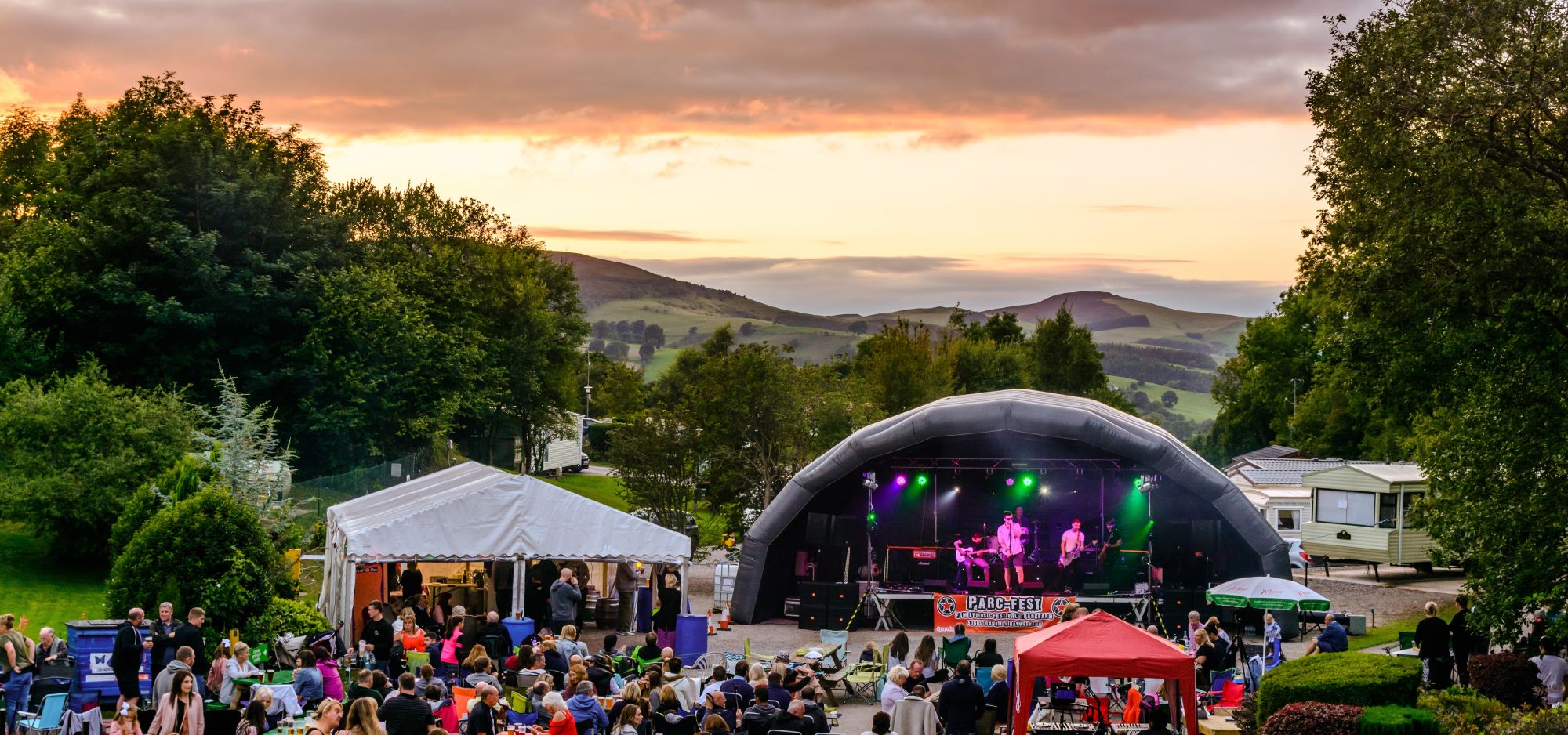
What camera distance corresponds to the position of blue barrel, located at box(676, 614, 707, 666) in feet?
59.1

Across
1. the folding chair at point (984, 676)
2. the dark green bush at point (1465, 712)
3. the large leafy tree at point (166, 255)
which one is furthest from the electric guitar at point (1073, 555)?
the large leafy tree at point (166, 255)

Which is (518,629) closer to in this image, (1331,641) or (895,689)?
(895,689)

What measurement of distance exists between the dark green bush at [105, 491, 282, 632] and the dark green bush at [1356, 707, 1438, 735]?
12629 millimetres

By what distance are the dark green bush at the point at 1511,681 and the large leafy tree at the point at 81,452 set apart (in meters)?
20.4

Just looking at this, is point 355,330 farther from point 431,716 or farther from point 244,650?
point 431,716

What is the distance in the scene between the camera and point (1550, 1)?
44.9 feet

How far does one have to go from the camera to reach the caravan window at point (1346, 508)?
30.5 m

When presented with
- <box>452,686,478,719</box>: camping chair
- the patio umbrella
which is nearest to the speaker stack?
the patio umbrella

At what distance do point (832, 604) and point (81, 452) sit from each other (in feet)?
43.8

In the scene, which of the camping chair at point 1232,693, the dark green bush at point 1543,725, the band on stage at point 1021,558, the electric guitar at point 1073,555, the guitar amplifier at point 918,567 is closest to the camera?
the dark green bush at point 1543,725

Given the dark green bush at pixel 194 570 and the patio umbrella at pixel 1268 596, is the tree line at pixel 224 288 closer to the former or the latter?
the dark green bush at pixel 194 570

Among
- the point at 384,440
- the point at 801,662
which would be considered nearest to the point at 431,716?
the point at 801,662

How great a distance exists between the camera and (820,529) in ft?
77.2

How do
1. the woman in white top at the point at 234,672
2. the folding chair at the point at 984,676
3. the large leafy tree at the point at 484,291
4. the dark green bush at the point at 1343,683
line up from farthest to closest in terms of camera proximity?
the large leafy tree at the point at 484,291 < the folding chair at the point at 984,676 < the dark green bush at the point at 1343,683 < the woman in white top at the point at 234,672
